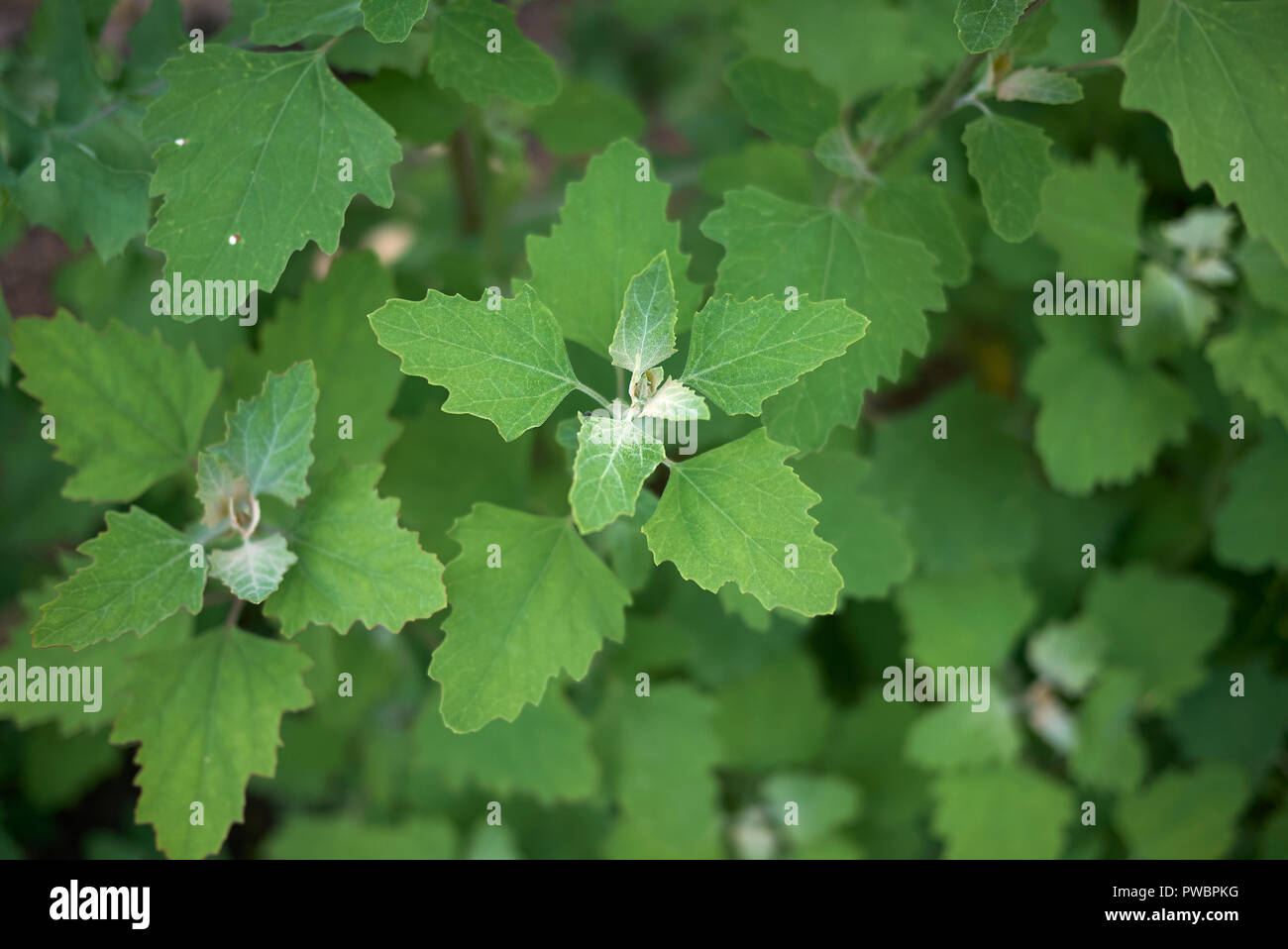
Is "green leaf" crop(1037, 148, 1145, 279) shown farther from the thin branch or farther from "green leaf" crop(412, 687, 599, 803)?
"green leaf" crop(412, 687, 599, 803)

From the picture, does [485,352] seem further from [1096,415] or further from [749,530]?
[1096,415]

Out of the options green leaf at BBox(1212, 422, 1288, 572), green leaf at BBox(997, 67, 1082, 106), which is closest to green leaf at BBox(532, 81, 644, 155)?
green leaf at BBox(997, 67, 1082, 106)

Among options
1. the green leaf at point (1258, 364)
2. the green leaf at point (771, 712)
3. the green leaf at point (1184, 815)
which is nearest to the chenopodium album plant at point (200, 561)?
the green leaf at point (771, 712)

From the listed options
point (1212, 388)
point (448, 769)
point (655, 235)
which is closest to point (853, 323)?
point (655, 235)

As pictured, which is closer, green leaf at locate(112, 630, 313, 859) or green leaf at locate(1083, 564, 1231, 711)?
green leaf at locate(112, 630, 313, 859)

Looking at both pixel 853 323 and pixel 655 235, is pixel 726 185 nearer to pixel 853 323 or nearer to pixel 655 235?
pixel 655 235

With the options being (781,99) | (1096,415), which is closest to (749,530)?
(781,99)

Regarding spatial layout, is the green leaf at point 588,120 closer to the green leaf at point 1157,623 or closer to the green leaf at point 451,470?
the green leaf at point 451,470
